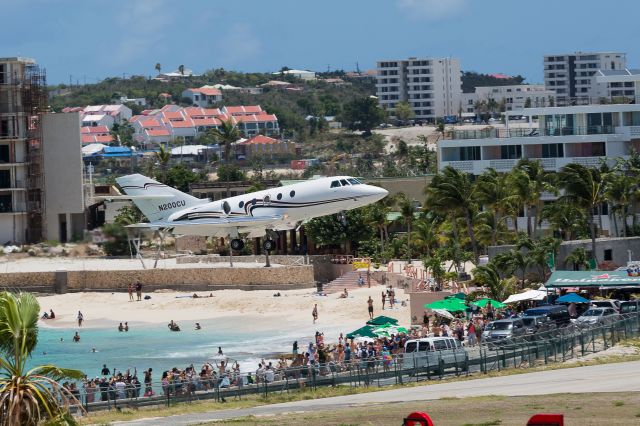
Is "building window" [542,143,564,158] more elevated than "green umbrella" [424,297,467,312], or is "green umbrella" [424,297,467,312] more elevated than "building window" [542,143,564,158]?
"building window" [542,143,564,158]

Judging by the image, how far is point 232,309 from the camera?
9181cm

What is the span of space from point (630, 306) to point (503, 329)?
7.38 metres

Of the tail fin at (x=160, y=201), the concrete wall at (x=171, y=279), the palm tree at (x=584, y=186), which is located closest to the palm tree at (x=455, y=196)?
the palm tree at (x=584, y=186)

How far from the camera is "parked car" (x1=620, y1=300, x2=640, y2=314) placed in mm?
58944

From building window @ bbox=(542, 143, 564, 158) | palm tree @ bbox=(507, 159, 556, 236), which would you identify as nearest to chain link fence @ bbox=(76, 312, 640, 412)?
palm tree @ bbox=(507, 159, 556, 236)

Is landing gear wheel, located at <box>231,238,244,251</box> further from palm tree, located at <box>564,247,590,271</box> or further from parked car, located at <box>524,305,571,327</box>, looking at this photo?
parked car, located at <box>524,305,571,327</box>

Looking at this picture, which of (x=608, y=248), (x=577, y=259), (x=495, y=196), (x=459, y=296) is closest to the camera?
(x=459, y=296)

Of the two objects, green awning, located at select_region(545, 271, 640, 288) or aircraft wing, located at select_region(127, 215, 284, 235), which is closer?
green awning, located at select_region(545, 271, 640, 288)

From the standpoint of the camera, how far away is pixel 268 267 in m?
97.1

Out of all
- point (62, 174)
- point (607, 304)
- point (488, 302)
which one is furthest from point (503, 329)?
point (62, 174)

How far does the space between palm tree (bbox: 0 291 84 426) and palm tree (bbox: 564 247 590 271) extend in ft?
162

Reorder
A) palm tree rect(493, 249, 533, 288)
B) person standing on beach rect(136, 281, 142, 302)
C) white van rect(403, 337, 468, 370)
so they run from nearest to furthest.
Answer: white van rect(403, 337, 468, 370) < palm tree rect(493, 249, 533, 288) < person standing on beach rect(136, 281, 142, 302)

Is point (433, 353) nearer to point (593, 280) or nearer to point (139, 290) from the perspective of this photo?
point (593, 280)

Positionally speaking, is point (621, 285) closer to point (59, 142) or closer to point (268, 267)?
point (268, 267)
